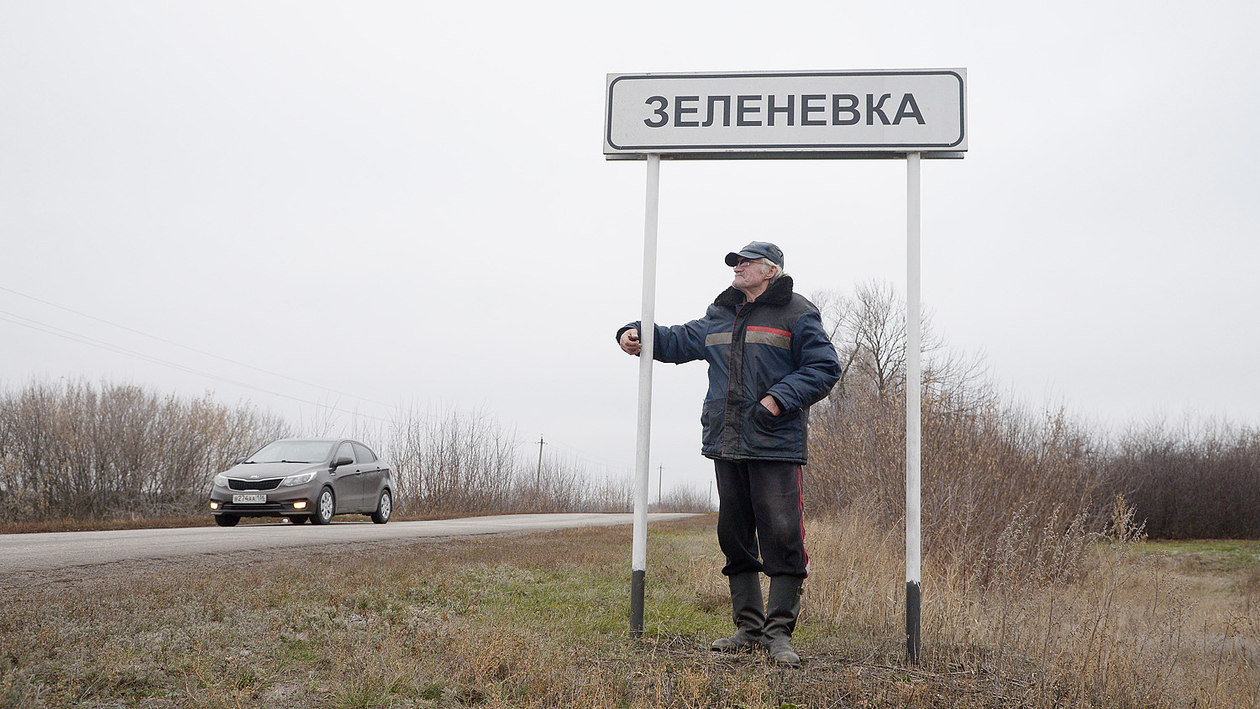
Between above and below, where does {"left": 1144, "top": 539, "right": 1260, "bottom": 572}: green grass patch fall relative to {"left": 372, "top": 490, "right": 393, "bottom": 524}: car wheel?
below

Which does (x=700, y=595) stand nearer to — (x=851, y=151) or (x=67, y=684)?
(x=851, y=151)

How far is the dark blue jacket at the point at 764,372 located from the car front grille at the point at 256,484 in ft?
33.3

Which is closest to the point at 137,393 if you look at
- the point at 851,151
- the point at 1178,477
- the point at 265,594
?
the point at 265,594

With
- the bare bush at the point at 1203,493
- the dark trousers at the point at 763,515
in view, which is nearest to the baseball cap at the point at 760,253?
the dark trousers at the point at 763,515

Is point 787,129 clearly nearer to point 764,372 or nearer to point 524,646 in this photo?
point 764,372

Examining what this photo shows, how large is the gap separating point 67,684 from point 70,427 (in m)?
30.0

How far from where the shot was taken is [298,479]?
42.0 feet

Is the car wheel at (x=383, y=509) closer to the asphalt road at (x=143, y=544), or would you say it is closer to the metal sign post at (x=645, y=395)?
the asphalt road at (x=143, y=544)

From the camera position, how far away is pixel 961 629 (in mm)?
4785

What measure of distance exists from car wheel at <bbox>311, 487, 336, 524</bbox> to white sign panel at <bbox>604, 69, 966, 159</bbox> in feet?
33.5

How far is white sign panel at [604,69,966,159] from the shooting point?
4.38 m

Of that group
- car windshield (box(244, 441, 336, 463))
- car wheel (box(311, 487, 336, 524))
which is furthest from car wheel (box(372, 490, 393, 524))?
car windshield (box(244, 441, 336, 463))

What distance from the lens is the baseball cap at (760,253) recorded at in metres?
4.32

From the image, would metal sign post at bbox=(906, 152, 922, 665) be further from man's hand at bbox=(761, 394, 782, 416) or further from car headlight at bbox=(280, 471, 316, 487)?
car headlight at bbox=(280, 471, 316, 487)
